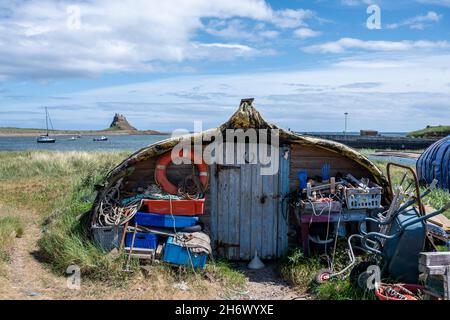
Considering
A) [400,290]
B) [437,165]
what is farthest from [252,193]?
[437,165]

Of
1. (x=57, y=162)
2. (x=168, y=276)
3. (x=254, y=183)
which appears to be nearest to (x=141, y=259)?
(x=168, y=276)

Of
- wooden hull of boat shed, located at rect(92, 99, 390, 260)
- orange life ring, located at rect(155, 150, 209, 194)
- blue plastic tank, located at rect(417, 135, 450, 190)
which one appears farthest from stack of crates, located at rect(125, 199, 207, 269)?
blue plastic tank, located at rect(417, 135, 450, 190)

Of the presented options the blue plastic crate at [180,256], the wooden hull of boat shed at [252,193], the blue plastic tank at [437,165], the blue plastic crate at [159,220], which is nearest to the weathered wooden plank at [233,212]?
the wooden hull of boat shed at [252,193]

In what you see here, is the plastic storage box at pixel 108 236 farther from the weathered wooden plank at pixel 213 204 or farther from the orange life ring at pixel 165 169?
the weathered wooden plank at pixel 213 204

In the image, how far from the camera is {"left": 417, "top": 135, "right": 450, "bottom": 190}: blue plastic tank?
15912 millimetres

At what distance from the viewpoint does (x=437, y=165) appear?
53.8 ft

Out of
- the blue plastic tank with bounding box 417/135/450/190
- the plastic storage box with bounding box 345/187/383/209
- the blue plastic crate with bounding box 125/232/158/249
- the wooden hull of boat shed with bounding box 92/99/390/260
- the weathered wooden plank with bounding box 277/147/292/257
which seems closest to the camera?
the blue plastic crate with bounding box 125/232/158/249

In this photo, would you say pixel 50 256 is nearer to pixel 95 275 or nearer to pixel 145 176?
pixel 95 275

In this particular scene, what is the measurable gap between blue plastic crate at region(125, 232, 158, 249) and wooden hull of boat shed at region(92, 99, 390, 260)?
1.22m

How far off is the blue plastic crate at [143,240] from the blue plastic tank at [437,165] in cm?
1155

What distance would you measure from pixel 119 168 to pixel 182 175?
1.30 metres

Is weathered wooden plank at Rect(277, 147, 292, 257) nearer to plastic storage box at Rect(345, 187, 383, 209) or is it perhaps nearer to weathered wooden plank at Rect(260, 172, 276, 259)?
weathered wooden plank at Rect(260, 172, 276, 259)

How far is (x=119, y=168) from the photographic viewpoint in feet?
28.2
